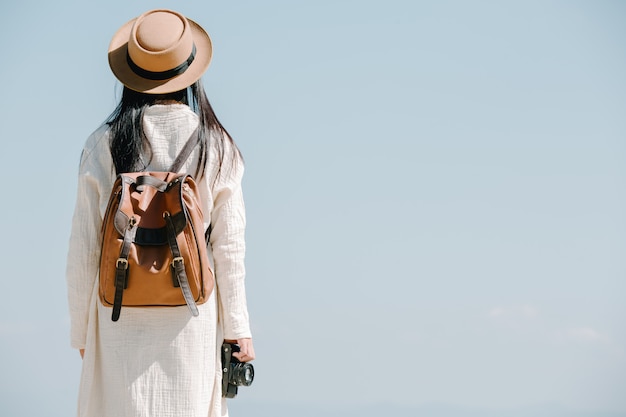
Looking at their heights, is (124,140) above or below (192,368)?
above

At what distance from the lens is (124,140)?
11.5ft

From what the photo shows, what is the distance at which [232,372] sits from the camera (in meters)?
3.60

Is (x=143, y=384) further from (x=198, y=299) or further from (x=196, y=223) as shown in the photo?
(x=196, y=223)

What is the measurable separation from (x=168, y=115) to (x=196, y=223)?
0.41m

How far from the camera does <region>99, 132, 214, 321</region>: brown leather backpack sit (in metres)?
3.31

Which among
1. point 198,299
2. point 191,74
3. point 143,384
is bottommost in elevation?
point 143,384

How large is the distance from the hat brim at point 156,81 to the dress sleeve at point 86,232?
23 centimetres

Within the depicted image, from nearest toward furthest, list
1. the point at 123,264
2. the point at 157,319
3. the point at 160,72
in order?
the point at 123,264 → the point at 157,319 → the point at 160,72

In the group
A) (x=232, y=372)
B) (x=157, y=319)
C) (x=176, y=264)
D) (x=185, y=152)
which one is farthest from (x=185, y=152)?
(x=232, y=372)

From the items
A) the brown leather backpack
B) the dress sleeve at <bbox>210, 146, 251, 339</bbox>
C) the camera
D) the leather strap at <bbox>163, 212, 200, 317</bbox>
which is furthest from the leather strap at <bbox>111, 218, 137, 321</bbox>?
the camera

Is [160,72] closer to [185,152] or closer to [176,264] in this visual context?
[185,152]

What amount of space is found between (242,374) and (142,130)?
34.4 inches

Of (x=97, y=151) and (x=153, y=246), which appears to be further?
(x=97, y=151)

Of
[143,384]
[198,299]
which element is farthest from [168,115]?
[143,384]
